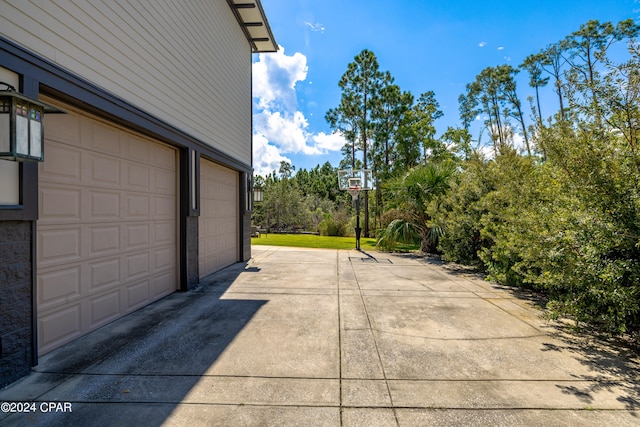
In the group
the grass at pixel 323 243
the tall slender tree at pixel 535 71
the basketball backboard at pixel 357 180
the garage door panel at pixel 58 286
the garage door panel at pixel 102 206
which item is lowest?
the grass at pixel 323 243

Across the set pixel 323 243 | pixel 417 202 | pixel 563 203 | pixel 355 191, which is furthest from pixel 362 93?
pixel 563 203

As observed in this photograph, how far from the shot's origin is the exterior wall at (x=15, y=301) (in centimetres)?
228

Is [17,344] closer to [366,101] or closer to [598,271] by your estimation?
[598,271]

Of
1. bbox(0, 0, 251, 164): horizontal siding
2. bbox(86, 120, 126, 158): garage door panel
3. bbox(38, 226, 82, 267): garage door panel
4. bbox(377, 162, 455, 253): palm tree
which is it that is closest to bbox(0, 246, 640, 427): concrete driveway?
bbox(38, 226, 82, 267): garage door panel

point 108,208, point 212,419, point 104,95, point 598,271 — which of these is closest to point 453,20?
point 598,271

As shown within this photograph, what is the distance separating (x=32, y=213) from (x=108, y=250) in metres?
1.33

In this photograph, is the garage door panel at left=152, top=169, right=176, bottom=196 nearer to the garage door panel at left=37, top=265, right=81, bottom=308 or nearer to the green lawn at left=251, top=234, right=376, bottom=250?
the garage door panel at left=37, top=265, right=81, bottom=308

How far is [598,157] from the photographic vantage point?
3.09 metres

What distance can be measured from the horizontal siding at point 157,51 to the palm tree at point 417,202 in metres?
5.60

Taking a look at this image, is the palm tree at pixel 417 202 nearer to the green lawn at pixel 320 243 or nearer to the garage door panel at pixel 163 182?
the green lawn at pixel 320 243

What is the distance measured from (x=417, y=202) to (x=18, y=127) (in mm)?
9412

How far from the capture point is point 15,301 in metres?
2.37

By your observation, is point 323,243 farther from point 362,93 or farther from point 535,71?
point 535,71

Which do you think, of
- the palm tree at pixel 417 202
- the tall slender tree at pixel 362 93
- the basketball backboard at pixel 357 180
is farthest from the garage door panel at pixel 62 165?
the tall slender tree at pixel 362 93
